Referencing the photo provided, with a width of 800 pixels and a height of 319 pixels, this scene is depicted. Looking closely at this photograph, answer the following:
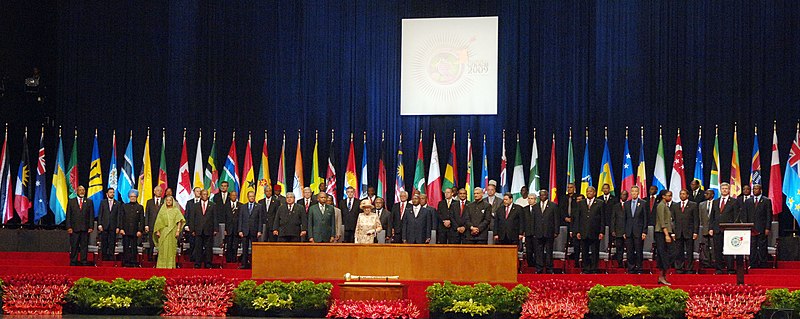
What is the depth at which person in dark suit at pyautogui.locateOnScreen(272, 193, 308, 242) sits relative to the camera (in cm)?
1593

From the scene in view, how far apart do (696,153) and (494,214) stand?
4749mm

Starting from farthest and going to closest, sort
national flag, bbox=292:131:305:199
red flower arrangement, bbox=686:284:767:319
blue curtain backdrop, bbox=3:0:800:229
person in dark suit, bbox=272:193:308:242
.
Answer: national flag, bbox=292:131:305:199 < blue curtain backdrop, bbox=3:0:800:229 < person in dark suit, bbox=272:193:308:242 < red flower arrangement, bbox=686:284:767:319

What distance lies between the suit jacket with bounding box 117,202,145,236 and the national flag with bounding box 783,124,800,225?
32.7 ft

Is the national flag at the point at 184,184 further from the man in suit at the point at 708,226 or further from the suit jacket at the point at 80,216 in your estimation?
the man in suit at the point at 708,226

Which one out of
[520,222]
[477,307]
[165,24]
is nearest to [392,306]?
[477,307]

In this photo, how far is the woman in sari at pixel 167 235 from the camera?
16.1m

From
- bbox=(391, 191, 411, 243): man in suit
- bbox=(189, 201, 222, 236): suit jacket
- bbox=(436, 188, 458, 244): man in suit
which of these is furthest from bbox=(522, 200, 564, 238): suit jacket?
bbox=(189, 201, 222, 236): suit jacket

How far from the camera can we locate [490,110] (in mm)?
19734

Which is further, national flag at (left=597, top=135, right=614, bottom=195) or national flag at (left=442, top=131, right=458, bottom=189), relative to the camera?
national flag at (left=442, top=131, right=458, bottom=189)

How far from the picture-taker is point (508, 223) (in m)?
15.6

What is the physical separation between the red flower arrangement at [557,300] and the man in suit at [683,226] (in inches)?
94.4

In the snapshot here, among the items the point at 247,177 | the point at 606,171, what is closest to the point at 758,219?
the point at 606,171

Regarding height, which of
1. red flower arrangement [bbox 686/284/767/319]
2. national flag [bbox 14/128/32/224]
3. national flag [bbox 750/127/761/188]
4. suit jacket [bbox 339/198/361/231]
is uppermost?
national flag [bbox 750/127/761/188]

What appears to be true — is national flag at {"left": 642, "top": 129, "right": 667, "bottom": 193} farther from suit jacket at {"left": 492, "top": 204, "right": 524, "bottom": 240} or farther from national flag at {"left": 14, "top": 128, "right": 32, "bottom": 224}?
national flag at {"left": 14, "top": 128, "right": 32, "bottom": 224}
